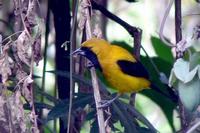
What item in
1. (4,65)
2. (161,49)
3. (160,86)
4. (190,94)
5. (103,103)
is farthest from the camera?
(161,49)

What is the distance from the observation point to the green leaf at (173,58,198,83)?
1.35 metres

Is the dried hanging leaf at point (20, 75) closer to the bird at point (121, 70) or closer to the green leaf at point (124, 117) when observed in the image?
the green leaf at point (124, 117)

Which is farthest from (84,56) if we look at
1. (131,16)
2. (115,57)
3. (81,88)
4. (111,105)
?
(131,16)

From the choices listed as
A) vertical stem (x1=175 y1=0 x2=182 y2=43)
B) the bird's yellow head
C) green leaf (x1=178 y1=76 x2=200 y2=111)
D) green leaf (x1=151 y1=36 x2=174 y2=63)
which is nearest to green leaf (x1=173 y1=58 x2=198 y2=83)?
green leaf (x1=178 y1=76 x2=200 y2=111)

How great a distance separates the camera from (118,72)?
10.0 ft

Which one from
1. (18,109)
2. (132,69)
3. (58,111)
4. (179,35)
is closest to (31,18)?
(18,109)

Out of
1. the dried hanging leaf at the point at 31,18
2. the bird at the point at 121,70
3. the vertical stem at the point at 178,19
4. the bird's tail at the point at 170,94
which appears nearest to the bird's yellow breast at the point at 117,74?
the bird at the point at 121,70

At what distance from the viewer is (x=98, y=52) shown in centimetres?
265

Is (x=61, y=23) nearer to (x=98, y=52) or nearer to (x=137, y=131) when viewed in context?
(x=98, y=52)

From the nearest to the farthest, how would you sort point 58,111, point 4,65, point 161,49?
point 4,65 → point 58,111 → point 161,49

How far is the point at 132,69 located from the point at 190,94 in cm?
164

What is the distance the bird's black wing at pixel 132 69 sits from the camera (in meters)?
2.87

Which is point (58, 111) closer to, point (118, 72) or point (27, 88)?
point (27, 88)

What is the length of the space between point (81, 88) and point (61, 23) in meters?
0.28
